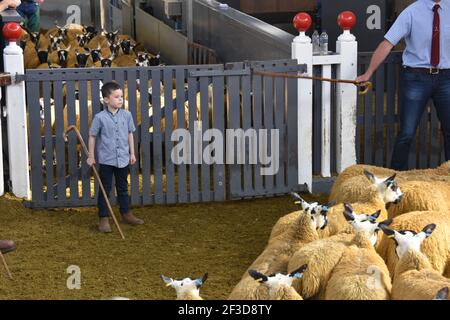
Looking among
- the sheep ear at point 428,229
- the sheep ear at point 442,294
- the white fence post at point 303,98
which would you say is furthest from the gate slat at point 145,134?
the sheep ear at point 442,294

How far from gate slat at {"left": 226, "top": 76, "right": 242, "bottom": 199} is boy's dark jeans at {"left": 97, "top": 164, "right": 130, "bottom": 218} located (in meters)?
1.25

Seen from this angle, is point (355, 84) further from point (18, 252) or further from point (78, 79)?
point (18, 252)

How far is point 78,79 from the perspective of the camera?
10.4m

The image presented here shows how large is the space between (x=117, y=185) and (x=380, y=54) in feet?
9.20

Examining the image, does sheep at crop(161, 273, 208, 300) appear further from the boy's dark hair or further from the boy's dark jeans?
the boy's dark hair

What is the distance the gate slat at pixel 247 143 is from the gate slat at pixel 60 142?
1.75 meters

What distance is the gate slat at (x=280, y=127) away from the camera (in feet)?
35.0

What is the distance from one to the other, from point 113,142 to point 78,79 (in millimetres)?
975

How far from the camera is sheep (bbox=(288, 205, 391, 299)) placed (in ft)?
23.6

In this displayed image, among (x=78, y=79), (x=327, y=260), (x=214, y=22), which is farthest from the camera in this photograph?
(x=214, y=22)

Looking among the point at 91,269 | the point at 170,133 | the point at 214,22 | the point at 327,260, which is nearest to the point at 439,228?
the point at 327,260

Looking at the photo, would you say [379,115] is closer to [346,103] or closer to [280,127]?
[346,103]

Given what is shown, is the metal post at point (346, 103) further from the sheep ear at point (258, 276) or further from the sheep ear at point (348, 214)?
the sheep ear at point (258, 276)

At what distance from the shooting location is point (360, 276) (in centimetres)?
681
